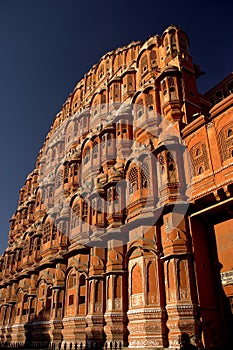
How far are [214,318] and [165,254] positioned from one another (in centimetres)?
368

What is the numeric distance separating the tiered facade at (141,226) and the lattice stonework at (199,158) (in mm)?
63

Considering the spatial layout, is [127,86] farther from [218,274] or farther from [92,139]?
[218,274]

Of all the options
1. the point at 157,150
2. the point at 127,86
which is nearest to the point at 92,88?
the point at 127,86

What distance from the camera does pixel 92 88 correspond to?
128ft

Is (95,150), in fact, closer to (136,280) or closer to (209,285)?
(136,280)

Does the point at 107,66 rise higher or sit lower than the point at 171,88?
higher

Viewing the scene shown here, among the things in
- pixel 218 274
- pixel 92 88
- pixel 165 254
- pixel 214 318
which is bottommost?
pixel 214 318

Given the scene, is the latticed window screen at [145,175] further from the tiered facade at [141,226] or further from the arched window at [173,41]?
the arched window at [173,41]

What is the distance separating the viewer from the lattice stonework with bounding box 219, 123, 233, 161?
16.1 m

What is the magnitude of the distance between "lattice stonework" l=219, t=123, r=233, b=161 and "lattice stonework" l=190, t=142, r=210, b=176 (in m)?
1.11

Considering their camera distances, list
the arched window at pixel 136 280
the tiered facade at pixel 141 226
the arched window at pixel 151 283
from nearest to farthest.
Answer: the tiered facade at pixel 141 226
the arched window at pixel 151 283
the arched window at pixel 136 280

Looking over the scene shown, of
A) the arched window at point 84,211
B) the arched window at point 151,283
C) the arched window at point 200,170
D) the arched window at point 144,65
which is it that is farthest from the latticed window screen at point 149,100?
the arched window at point 151,283

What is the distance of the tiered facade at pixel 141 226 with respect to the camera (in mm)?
16016

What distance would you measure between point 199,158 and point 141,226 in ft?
16.6
